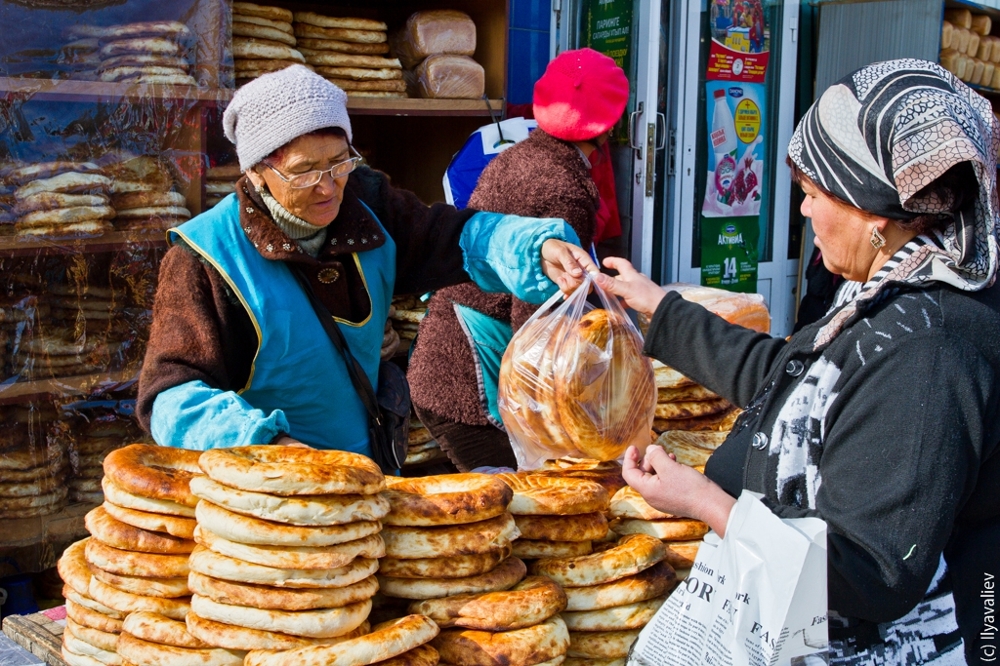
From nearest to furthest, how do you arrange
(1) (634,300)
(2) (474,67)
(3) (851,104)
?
(3) (851,104) → (1) (634,300) → (2) (474,67)

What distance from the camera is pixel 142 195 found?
3879 millimetres

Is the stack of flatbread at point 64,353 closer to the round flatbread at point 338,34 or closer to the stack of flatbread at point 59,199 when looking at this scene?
the stack of flatbread at point 59,199

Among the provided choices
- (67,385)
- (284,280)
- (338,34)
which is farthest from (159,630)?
(338,34)

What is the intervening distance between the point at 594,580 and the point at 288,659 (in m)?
0.66

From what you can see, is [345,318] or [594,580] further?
[345,318]

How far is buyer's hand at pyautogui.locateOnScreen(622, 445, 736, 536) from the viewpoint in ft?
6.04

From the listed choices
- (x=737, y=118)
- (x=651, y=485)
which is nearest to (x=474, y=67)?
(x=737, y=118)

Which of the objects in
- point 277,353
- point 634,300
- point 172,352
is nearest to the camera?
point 172,352

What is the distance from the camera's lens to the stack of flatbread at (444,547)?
185 centimetres

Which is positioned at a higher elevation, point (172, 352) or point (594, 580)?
point (172, 352)

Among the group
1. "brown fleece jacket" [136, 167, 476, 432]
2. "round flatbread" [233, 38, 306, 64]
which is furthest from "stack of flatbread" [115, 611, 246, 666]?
"round flatbread" [233, 38, 306, 64]

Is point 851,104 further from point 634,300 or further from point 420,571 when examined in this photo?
point 420,571

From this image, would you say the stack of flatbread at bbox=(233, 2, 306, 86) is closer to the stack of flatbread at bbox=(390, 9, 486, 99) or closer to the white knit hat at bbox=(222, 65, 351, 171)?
the stack of flatbread at bbox=(390, 9, 486, 99)

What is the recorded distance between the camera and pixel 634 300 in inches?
99.7
